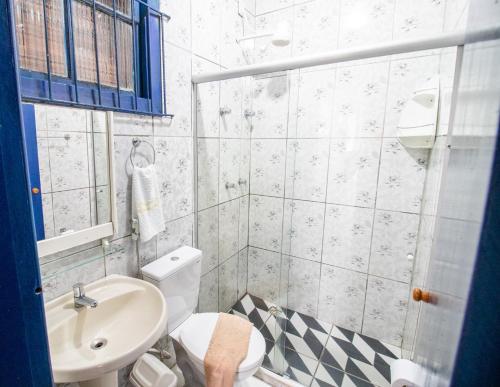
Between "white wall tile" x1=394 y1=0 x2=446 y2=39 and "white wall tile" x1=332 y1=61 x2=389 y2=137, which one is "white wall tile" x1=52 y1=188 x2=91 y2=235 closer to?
"white wall tile" x1=332 y1=61 x2=389 y2=137

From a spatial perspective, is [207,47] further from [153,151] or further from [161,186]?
[161,186]

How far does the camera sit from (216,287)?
1962 mm

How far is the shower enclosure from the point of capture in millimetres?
1617

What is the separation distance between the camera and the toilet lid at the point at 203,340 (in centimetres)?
119

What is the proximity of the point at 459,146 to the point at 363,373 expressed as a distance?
5.70 ft

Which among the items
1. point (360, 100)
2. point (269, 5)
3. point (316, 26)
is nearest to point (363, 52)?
point (360, 100)

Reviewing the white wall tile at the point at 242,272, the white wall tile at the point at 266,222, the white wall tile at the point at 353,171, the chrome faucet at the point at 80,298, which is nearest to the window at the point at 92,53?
the chrome faucet at the point at 80,298


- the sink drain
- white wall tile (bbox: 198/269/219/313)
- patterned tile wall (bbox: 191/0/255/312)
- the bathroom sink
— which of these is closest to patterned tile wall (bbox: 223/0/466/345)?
patterned tile wall (bbox: 191/0/255/312)

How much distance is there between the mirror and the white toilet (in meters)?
0.35

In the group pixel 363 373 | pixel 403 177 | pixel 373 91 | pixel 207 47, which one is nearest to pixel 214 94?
pixel 207 47

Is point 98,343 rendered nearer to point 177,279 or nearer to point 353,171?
point 177,279

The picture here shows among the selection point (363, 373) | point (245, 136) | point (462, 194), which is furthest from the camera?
point (245, 136)

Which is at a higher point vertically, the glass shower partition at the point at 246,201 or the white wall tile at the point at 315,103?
the white wall tile at the point at 315,103

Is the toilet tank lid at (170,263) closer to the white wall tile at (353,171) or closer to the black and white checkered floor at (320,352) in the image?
the black and white checkered floor at (320,352)
